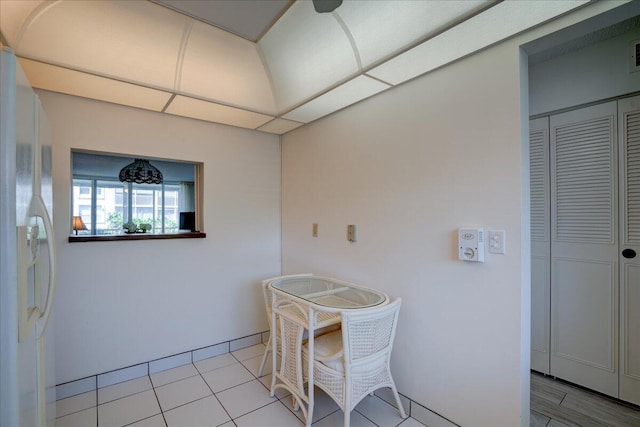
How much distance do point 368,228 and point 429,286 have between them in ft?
2.06

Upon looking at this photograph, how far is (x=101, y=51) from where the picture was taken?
5.69 feet

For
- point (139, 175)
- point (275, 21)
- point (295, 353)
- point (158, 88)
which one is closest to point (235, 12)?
point (275, 21)

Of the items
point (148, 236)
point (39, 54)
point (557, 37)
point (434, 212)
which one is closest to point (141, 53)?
point (39, 54)

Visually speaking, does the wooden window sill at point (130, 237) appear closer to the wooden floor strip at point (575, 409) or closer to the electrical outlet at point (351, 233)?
the electrical outlet at point (351, 233)

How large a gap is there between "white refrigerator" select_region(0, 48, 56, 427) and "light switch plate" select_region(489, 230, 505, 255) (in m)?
2.03

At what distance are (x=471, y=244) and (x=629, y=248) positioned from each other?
1.36 m

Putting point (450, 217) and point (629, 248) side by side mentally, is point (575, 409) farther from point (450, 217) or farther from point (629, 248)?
point (450, 217)

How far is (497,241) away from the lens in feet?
5.11

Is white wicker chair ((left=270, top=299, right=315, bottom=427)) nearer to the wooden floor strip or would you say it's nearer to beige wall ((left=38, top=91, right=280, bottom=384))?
beige wall ((left=38, top=91, right=280, bottom=384))

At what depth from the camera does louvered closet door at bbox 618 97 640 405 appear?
1978 millimetres

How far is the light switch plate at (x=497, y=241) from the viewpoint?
1.54m

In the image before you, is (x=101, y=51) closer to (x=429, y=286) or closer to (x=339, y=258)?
(x=339, y=258)

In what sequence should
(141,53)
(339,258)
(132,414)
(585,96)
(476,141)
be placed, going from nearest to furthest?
(476,141) → (141,53) → (132,414) → (585,96) → (339,258)

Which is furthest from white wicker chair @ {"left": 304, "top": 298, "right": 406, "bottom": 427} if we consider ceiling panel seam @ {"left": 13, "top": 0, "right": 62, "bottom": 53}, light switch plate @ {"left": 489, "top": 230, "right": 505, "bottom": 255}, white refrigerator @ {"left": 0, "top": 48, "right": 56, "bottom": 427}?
ceiling panel seam @ {"left": 13, "top": 0, "right": 62, "bottom": 53}
